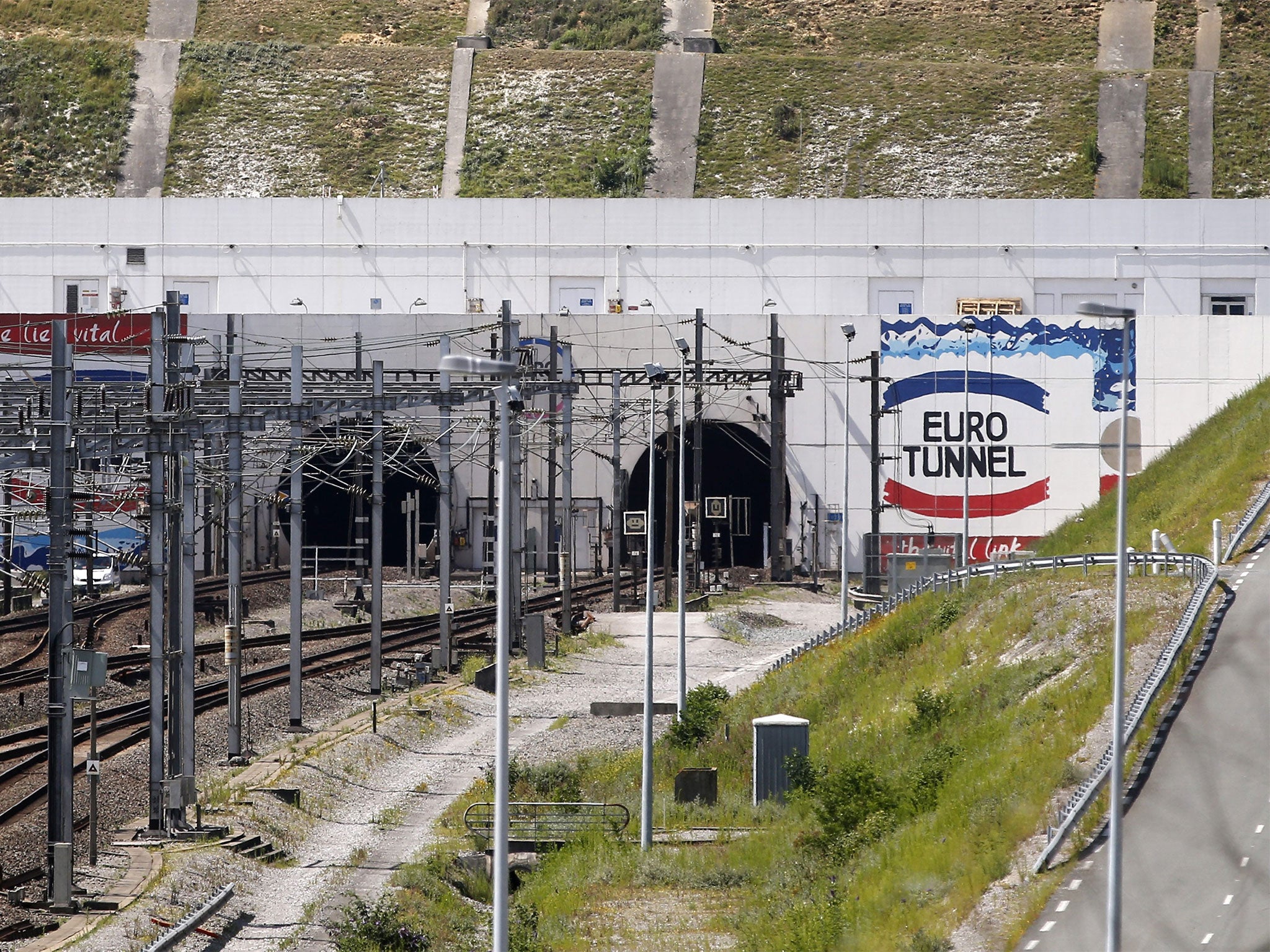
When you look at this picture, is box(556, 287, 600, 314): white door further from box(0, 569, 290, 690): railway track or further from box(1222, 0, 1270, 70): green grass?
box(1222, 0, 1270, 70): green grass

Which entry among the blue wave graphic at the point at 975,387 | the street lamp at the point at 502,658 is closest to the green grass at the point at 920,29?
the blue wave graphic at the point at 975,387

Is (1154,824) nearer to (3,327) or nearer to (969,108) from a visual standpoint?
(3,327)

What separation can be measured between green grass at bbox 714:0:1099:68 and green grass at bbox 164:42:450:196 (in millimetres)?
22495

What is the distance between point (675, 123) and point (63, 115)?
3379cm

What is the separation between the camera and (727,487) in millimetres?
73438

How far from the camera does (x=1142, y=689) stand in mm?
26438

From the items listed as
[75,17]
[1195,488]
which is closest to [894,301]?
[1195,488]

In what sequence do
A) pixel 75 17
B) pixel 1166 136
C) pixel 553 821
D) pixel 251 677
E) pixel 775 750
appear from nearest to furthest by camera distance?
pixel 553 821
pixel 775 750
pixel 251 677
pixel 1166 136
pixel 75 17

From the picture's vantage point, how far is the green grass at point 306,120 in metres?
91.2

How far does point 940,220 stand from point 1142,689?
160ft

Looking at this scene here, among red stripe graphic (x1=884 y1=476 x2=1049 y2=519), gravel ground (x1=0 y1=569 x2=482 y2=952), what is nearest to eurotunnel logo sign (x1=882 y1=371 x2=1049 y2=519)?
red stripe graphic (x1=884 y1=476 x2=1049 y2=519)

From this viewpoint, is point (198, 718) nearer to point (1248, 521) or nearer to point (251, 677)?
point (251, 677)

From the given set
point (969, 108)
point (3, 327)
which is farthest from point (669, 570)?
point (969, 108)

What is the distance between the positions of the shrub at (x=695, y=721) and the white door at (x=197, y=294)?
44.8 m
